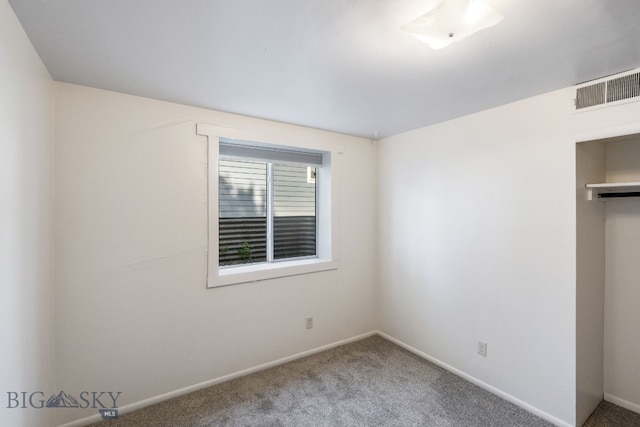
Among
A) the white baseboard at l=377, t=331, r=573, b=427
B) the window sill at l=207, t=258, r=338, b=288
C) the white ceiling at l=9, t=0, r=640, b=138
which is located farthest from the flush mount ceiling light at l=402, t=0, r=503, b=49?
the white baseboard at l=377, t=331, r=573, b=427

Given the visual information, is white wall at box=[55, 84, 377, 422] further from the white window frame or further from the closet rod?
the closet rod

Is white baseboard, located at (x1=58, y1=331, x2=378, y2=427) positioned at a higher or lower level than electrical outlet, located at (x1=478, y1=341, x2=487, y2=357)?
lower

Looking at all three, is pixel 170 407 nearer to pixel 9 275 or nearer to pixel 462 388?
pixel 9 275

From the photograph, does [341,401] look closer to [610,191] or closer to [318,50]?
[318,50]

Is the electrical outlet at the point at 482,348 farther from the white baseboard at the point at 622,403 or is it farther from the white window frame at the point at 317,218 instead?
the white window frame at the point at 317,218

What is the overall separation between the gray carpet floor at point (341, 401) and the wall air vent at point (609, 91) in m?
2.14

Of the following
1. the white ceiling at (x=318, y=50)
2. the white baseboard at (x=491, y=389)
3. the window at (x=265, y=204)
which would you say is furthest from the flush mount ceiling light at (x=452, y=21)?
the white baseboard at (x=491, y=389)

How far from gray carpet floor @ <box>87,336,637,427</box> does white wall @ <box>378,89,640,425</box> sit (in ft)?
0.80

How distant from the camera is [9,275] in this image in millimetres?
1243

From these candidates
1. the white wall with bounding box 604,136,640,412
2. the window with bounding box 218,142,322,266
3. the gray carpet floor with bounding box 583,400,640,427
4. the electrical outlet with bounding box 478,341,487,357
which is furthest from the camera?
the window with bounding box 218,142,322,266

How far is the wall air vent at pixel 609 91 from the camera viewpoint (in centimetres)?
172

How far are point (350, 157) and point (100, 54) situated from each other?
2283 millimetres

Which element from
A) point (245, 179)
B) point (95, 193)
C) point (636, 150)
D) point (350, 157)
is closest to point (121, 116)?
Result: point (95, 193)

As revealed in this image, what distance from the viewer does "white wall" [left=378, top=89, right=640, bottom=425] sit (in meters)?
1.97
